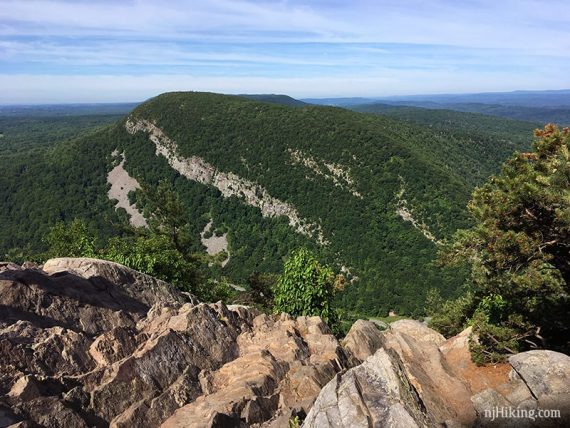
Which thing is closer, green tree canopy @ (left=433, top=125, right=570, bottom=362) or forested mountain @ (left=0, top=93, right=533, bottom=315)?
green tree canopy @ (left=433, top=125, right=570, bottom=362)

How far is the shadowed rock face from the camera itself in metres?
13.1

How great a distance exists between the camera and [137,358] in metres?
15.0

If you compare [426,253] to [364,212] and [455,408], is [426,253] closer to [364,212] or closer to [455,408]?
[364,212]

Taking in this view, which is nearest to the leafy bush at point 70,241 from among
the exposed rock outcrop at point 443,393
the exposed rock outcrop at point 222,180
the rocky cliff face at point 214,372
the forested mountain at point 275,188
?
the rocky cliff face at point 214,372

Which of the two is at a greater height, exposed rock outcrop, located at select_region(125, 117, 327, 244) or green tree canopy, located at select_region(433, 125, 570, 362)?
green tree canopy, located at select_region(433, 125, 570, 362)

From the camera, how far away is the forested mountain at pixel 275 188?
112000mm

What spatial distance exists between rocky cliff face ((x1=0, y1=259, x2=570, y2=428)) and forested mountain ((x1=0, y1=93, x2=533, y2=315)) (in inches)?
3086

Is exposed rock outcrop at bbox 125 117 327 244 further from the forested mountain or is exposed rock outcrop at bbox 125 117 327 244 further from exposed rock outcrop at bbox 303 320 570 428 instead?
exposed rock outcrop at bbox 303 320 570 428

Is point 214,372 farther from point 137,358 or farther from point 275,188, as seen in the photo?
point 275,188

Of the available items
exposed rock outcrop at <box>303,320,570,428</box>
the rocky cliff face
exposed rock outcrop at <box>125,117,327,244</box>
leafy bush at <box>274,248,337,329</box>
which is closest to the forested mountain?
exposed rock outcrop at <box>125,117,327,244</box>

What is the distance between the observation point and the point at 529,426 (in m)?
13.0

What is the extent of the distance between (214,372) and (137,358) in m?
3.00

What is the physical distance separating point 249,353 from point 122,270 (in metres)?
9.13

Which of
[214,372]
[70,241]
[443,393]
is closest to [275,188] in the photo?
[70,241]
